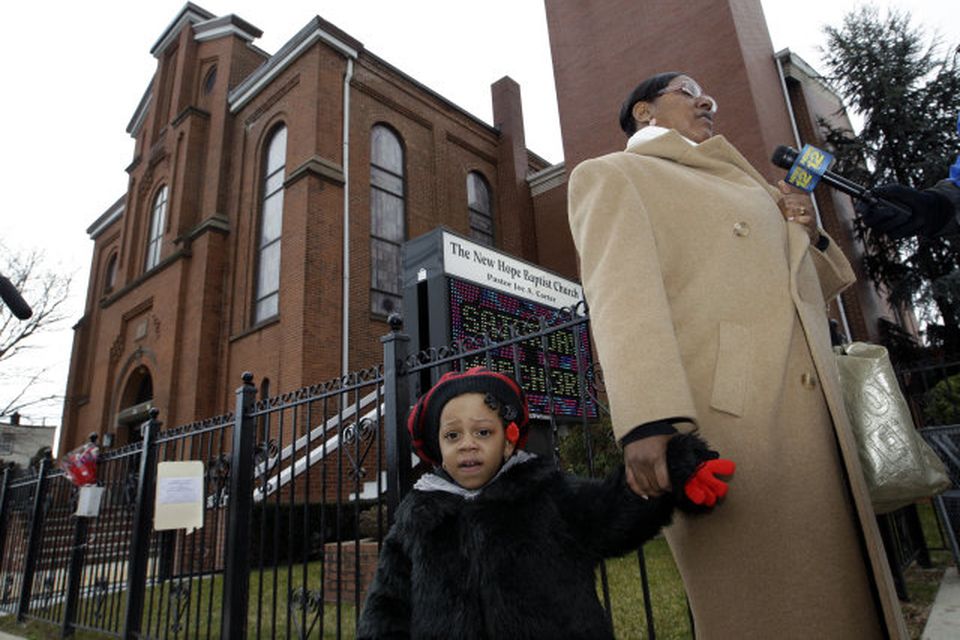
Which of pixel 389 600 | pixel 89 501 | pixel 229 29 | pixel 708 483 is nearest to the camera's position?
pixel 708 483

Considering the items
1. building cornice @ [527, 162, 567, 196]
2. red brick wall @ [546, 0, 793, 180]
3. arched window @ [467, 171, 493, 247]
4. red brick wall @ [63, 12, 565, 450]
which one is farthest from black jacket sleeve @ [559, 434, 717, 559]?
building cornice @ [527, 162, 567, 196]

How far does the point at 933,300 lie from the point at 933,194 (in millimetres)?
12174

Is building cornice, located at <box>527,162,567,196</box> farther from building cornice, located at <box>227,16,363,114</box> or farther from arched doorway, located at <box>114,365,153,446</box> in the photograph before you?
arched doorway, located at <box>114,365,153,446</box>

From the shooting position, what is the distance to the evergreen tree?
12.3 meters

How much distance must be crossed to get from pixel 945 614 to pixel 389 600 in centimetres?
379

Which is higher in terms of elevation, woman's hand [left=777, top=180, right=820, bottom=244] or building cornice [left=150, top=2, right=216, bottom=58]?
building cornice [left=150, top=2, right=216, bottom=58]

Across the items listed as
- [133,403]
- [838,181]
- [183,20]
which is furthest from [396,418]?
[183,20]

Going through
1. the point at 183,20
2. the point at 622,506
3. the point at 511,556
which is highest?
the point at 183,20

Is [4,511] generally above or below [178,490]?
above

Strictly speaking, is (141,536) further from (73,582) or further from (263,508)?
(263,508)

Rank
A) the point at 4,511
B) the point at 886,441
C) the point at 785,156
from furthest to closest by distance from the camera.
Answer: the point at 4,511
the point at 785,156
the point at 886,441

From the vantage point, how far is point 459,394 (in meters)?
1.98

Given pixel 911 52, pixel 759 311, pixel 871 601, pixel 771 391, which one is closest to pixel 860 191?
pixel 759 311

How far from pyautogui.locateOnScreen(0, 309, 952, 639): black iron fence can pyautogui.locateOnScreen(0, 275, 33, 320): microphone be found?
1.47m
